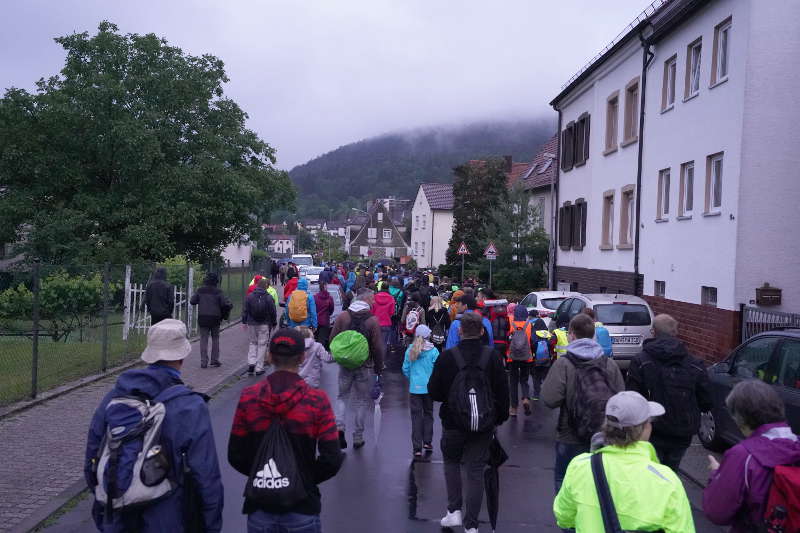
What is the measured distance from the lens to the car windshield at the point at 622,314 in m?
14.9

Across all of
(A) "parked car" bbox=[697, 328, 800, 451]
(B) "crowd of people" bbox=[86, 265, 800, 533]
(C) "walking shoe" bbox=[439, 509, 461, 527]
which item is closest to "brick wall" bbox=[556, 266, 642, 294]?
(A) "parked car" bbox=[697, 328, 800, 451]

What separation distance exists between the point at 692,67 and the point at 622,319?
22.9 feet

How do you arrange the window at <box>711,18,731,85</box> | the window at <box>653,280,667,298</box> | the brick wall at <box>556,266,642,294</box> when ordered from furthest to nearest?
the brick wall at <box>556,266,642,294</box> → the window at <box>653,280,667,298</box> → the window at <box>711,18,731,85</box>

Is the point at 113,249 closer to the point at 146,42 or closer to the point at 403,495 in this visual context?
the point at 146,42

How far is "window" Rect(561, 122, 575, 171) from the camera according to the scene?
99.0 ft

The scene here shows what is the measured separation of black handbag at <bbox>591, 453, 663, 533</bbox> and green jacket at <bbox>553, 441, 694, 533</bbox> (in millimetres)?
16

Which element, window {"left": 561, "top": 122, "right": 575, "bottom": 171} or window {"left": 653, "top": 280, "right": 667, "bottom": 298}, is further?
window {"left": 561, "top": 122, "right": 575, "bottom": 171}

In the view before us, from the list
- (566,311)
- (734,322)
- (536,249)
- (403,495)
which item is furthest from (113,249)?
(403,495)

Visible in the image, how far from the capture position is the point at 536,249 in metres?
33.4

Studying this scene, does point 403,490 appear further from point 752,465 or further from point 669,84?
point 669,84

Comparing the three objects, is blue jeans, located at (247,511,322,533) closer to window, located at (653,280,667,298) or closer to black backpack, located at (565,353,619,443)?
black backpack, located at (565,353,619,443)

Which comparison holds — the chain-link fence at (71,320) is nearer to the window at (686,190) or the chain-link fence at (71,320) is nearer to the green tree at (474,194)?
the window at (686,190)

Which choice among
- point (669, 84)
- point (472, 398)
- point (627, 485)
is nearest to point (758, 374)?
point (472, 398)

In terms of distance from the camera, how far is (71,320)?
16984 millimetres
